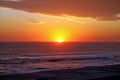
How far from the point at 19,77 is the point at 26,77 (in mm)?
511

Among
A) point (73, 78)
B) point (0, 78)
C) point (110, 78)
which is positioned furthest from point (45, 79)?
point (110, 78)

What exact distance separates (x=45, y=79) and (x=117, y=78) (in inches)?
197

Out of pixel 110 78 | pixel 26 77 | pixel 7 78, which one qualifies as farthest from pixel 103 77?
pixel 7 78

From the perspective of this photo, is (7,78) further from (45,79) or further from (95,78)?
(95,78)

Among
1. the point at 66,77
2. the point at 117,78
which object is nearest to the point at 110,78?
the point at 117,78

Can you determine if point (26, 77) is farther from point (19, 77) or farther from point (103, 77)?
point (103, 77)

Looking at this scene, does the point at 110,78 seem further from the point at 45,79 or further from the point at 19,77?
the point at 19,77

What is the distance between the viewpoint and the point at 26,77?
18.0 meters

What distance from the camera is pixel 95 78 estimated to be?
1745 centimetres

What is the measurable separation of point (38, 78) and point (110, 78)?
197 inches

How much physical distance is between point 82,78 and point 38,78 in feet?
10.0

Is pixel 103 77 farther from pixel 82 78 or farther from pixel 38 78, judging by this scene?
pixel 38 78

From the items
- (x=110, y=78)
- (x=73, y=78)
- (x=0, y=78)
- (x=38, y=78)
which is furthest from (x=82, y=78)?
(x=0, y=78)

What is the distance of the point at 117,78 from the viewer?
57.7ft
